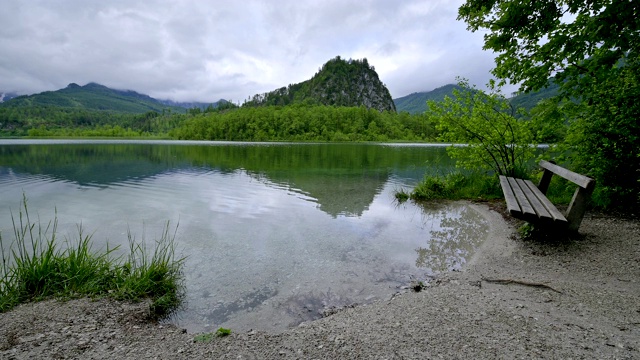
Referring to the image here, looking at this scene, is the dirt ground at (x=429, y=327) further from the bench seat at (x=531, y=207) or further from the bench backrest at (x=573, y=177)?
the bench backrest at (x=573, y=177)

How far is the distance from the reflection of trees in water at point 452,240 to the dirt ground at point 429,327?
4.72ft

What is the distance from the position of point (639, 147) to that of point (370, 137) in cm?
12006

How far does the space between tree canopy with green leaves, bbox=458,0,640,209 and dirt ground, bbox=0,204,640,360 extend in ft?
13.0

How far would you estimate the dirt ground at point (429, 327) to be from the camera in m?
3.40

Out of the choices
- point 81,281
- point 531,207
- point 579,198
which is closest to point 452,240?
point 531,207

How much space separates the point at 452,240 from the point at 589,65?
198 inches

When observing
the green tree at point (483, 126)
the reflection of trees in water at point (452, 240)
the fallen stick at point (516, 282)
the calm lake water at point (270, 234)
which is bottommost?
the calm lake water at point (270, 234)

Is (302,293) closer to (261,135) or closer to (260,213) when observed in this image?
(260,213)

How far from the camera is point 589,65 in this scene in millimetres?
6598

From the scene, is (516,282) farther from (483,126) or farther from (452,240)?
(483,126)

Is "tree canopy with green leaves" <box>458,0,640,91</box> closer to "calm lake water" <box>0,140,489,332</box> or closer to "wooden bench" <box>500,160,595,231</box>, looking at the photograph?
"wooden bench" <box>500,160,595,231</box>

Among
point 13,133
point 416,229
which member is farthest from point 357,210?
point 13,133

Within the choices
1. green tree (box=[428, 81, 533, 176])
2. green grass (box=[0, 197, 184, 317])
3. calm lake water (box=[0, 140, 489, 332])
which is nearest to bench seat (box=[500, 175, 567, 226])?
calm lake water (box=[0, 140, 489, 332])

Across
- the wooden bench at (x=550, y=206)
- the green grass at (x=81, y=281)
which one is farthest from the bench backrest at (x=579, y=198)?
the green grass at (x=81, y=281)
